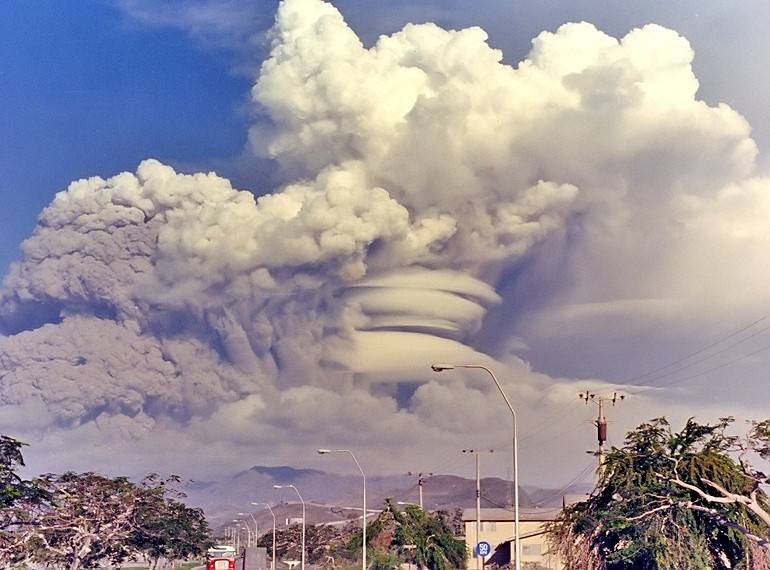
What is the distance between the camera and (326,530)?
199125 mm

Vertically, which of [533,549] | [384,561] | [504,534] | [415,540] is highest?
[504,534]

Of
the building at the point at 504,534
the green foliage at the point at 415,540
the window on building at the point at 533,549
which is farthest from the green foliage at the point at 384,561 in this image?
the window on building at the point at 533,549

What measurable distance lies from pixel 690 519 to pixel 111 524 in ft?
230

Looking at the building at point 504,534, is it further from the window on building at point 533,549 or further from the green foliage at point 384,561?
Result: the green foliage at point 384,561

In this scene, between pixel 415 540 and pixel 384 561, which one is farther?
pixel 415 540

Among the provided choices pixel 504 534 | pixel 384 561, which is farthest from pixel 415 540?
pixel 504 534

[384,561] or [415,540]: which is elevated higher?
[415,540]

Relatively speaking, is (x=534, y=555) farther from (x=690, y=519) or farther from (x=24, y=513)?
(x=690, y=519)

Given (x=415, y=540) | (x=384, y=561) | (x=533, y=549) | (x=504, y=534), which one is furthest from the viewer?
(x=504, y=534)

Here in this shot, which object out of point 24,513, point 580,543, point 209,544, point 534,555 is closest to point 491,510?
point 534,555

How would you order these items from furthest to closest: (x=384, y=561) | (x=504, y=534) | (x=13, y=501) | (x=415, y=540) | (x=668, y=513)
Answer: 1. (x=504, y=534)
2. (x=415, y=540)
3. (x=384, y=561)
4. (x=13, y=501)
5. (x=668, y=513)

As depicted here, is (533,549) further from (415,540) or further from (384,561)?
(384,561)

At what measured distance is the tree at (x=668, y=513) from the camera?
62.9 metres

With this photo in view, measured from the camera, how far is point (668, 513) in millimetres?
64188
